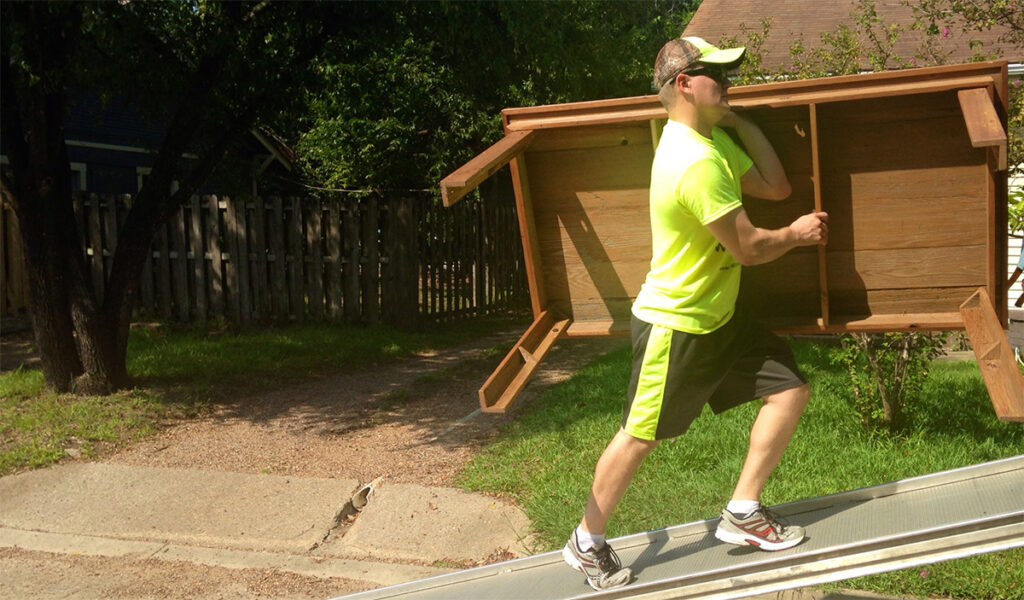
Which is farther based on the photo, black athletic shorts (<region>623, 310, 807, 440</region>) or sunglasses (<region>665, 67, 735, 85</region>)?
black athletic shorts (<region>623, 310, 807, 440</region>)

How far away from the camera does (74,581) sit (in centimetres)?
528

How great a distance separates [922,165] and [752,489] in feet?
4.71

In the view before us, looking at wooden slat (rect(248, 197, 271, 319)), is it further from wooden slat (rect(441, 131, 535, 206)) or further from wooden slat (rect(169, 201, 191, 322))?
wooden slat (rect(441, 131, 535, 206))

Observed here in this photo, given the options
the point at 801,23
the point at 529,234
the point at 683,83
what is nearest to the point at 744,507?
the point at 529,234

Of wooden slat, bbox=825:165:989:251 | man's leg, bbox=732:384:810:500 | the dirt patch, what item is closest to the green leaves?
the dirt patch

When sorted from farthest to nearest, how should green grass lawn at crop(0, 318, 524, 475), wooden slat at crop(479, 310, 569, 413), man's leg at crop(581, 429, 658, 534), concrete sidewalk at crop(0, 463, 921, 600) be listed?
green grass lawn at crop(0, 318, 524, 475) < concrete sidewalk at crop(0, 463, 921, 600) < wooden slat at crop(479, 310, 569, 413) < man's leg at crop(581, 429, 658, 534)

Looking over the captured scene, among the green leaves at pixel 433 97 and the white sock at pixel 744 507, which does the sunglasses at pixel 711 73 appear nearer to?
the white sock at pixel 744 507

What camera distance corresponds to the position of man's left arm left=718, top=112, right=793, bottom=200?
374 cm

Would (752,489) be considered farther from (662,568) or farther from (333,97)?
(333,97)

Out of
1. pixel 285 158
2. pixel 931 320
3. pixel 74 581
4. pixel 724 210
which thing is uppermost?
pixel 285 158

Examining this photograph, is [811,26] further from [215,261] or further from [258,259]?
[215,261]

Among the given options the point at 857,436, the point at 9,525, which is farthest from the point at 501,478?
the point at 9,525

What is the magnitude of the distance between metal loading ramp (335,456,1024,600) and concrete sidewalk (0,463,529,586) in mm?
1153

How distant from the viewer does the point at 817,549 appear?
3430 mm
